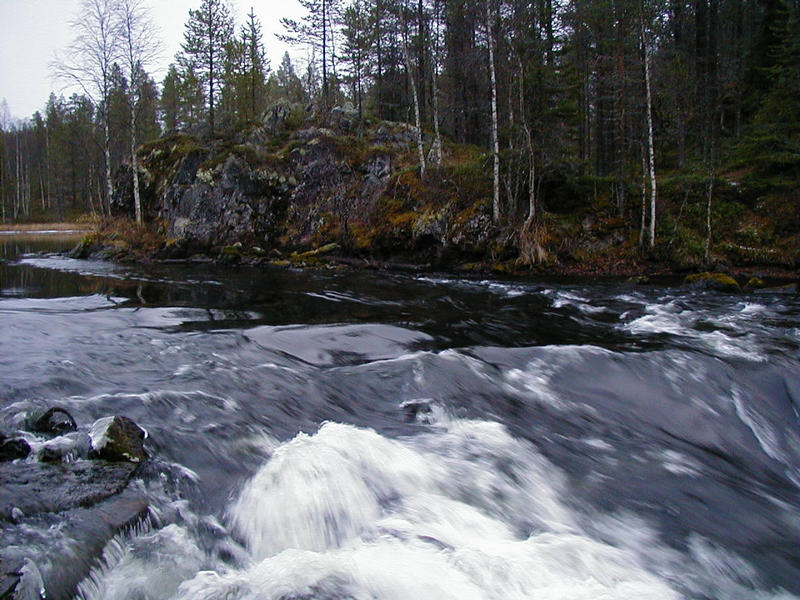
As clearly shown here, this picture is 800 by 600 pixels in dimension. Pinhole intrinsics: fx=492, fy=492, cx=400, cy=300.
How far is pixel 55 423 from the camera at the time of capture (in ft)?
14.3

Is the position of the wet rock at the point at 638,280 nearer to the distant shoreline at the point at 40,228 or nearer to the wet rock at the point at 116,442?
the wet rock at the point at 116,442

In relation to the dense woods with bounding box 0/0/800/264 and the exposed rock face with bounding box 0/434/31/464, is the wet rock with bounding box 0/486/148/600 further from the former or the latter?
the dense woods with bounding box 0/0/800/264

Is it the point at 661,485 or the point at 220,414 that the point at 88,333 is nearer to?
the point at 220,414

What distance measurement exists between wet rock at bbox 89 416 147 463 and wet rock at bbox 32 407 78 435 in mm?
460

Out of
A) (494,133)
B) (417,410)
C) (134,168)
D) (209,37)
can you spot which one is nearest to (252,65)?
(209,37)

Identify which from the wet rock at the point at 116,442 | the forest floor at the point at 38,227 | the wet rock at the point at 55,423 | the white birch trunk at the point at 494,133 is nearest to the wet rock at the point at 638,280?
the white birch trunk at the point at 494,133

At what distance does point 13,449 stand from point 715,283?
1488 cm

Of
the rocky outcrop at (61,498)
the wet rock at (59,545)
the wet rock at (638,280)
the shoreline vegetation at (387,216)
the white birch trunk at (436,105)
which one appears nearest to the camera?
the wet rock at (59,545)

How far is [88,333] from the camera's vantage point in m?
8.16

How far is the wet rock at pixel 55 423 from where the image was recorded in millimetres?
4281

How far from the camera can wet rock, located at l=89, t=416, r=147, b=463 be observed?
3.87 metres

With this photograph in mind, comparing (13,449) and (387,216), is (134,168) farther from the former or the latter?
(13,449)

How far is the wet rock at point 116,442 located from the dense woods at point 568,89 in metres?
14.9

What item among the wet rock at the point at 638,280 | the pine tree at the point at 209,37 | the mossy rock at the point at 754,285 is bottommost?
the mossy rock at the point at 754,285
